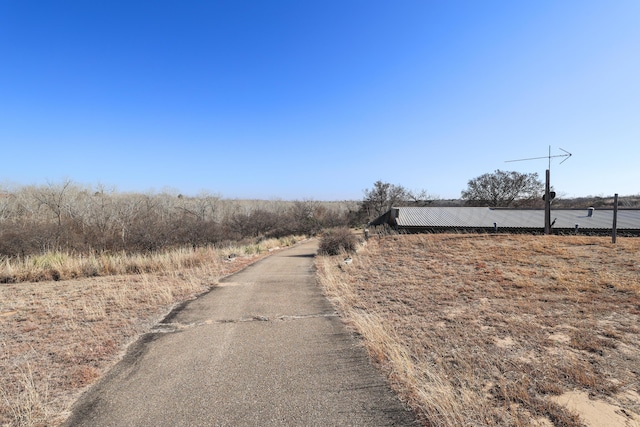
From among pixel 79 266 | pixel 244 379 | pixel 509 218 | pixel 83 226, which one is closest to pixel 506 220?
pixel 509 218

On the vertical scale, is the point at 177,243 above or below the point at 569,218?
below

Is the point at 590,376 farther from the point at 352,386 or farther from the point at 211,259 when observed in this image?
the point at 211,259

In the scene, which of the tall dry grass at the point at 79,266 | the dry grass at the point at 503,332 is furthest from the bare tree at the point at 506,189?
the tall dry grass at the point at 79,266

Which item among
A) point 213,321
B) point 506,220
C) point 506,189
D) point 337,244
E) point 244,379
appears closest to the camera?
point 244,379

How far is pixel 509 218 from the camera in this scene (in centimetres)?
2414

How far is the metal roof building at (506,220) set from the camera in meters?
21.5

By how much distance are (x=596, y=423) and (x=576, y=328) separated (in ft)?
11.3

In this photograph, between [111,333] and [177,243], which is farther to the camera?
[177,243]

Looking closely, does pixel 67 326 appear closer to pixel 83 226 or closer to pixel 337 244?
pixel 337 244

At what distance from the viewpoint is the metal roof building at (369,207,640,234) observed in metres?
21.5

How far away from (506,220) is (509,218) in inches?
21.4

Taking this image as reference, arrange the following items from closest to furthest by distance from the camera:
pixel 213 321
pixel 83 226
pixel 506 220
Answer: pixel 213 321 < pixel 83 226 < pixel 506 220

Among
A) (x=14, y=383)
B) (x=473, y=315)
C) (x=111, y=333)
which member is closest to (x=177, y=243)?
(x=111, y=333)

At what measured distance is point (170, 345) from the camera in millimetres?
4410
